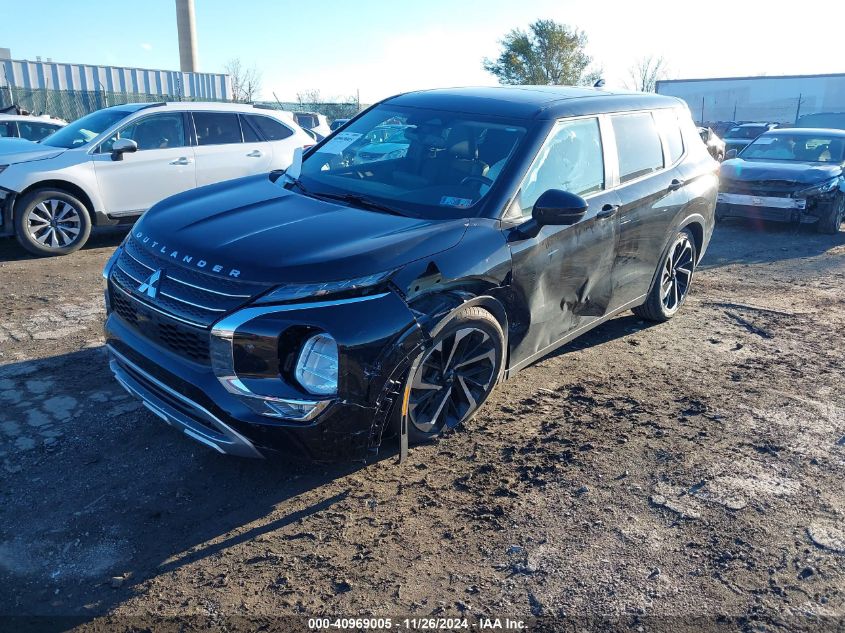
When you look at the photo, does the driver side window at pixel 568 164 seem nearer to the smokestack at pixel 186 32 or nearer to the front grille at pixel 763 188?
the front grille at pixel 763 188

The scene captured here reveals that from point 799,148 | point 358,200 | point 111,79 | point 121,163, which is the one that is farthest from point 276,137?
point 111,79

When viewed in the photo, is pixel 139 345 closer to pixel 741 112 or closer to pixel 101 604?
pixel 101 604

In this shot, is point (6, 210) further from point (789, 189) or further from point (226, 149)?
point (789, 189)

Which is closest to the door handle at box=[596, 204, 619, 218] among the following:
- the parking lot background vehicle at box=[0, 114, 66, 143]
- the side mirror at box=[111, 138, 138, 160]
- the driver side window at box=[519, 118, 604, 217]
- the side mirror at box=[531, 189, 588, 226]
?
the driver side window at box=[519, 118, 604, 217]

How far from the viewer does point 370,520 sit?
10.2 ft

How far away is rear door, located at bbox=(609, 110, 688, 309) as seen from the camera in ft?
15.3

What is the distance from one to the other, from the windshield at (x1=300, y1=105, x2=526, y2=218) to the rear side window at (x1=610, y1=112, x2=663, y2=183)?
1.03 metres

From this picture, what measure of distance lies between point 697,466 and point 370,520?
6.06 ft

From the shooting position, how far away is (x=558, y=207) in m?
3.59

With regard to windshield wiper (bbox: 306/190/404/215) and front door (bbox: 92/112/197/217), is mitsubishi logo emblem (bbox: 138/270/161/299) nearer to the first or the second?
windshield wiper (bbox: 306/190/404/215)

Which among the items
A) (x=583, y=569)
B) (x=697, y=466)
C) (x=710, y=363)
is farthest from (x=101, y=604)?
(x=710, y=363)

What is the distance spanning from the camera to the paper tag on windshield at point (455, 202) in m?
3.74

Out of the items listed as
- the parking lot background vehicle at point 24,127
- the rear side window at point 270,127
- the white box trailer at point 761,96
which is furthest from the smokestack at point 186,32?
the rear side window at point 270,127

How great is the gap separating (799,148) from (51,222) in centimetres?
1161
